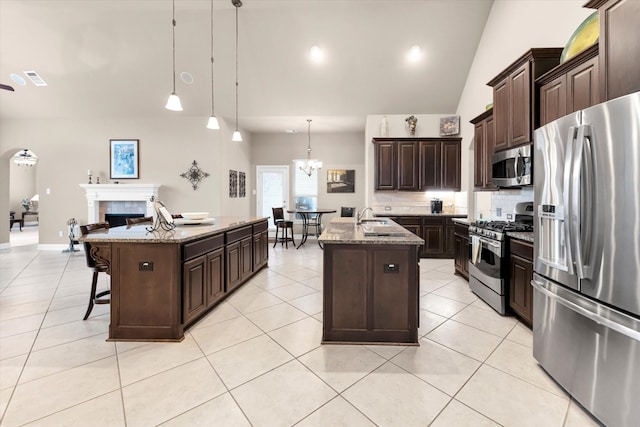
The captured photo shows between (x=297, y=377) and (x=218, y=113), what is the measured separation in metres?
5.89

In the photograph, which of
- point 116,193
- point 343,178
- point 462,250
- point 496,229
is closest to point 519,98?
point 496,229

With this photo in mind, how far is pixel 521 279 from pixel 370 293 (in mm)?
1574

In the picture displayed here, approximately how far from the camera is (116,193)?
636 cm

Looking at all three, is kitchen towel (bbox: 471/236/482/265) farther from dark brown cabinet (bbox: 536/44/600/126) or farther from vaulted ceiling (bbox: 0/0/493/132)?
vaulted ceiling (bbox: 0/0/493/132)

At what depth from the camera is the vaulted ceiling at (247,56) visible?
4.44 meters

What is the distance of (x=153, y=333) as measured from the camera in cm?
244

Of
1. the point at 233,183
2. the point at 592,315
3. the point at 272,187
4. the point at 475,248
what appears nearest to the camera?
the point at 592,315

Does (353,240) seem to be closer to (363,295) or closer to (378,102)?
(363,295)

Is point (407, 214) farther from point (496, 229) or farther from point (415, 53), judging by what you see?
point (415, 53)

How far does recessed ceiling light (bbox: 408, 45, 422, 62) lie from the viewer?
4.93 m

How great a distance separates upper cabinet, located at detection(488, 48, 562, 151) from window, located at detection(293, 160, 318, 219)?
17.4 feet

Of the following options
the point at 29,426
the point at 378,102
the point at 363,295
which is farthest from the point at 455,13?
the point at 29,426

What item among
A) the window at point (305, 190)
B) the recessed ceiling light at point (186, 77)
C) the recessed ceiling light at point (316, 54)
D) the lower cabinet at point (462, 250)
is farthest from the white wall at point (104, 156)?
the lower cabinet at point (462, 250)

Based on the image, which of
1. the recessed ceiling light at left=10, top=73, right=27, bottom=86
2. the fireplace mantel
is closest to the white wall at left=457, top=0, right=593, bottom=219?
the fireplace mantel
